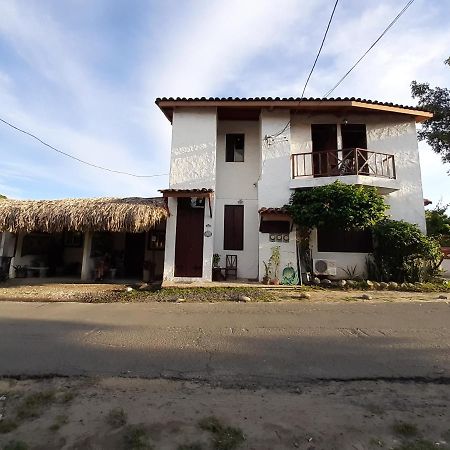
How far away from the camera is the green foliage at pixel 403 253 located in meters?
10.5

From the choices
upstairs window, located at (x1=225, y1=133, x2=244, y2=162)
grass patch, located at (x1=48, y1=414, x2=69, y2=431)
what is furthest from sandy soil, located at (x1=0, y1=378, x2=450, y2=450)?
upstairs window, located at (x1=225, y1=133, x2=244, y2=162)

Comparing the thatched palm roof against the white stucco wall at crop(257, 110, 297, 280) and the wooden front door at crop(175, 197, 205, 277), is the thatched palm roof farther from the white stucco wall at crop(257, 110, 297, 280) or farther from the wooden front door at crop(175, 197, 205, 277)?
the white stucco wall at crop(257, 110, 297, 280)

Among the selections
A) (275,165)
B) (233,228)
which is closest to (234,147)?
(275,165)

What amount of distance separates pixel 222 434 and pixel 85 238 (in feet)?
37.1

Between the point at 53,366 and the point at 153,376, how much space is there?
1.39 m

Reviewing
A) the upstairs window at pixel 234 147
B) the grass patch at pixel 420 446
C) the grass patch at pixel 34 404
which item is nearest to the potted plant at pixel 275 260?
the upstairs window at pixel 234 147

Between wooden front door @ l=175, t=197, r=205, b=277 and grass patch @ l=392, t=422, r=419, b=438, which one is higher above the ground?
wooden front door @ l=175, t=197, r=205, b=277

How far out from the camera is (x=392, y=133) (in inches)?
506

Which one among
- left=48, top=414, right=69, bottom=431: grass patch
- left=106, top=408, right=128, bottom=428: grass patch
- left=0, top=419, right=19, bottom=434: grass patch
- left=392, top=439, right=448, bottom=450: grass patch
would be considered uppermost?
left=392, top=439, right=448, bottom=450: grass patch

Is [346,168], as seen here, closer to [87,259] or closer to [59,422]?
[87,259]

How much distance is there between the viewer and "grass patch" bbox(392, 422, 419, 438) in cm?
A: 271

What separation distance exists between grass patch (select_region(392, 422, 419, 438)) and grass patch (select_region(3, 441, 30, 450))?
294 cm

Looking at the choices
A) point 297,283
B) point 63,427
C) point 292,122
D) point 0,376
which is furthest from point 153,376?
point 292,122

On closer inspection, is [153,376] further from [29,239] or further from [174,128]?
[29,239]
